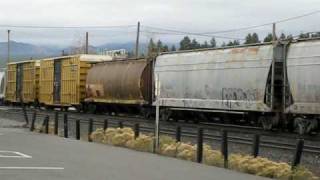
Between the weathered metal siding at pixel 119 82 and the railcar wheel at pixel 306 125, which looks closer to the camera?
the railcar wheel at pixel 306 125

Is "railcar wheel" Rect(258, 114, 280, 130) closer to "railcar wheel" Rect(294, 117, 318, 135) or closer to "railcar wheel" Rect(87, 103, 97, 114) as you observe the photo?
"railcar wheel" Rect(294, 117, 318, 135)

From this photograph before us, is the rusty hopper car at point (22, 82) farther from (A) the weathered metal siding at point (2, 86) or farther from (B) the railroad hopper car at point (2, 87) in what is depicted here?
(A) the weathered metal siding at point (2, 86)

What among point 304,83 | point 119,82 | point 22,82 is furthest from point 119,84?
point 22,82

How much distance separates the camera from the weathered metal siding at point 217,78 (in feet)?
85.7

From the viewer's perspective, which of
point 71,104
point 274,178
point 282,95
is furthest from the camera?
point 71,104

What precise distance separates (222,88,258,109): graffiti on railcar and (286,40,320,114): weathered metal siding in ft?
7.21

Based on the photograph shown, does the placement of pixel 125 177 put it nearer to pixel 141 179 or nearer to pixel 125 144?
pixel 141 179

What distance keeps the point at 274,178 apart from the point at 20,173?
530 centimetres

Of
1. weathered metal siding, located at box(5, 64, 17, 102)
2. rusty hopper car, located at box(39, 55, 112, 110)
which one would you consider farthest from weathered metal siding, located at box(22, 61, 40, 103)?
weathered metal siding, located at box(5, 64, 17, 102)

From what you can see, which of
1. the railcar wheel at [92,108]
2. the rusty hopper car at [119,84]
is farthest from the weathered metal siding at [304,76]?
the railcar wheel at [92,108]

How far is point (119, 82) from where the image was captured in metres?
37.6

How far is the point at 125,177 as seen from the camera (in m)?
12.4

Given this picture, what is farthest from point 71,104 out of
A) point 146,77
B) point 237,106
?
point 237,106

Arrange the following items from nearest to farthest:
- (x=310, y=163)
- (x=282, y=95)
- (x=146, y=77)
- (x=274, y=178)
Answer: (x=274, y=178) < (x=310, y=163) < (x=282, y=95) < (x=146, y=77)
